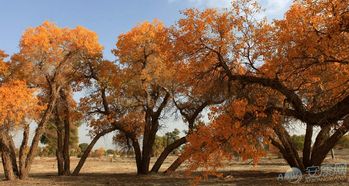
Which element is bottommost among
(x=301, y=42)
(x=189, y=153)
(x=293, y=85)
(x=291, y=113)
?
(x=189, y=153)

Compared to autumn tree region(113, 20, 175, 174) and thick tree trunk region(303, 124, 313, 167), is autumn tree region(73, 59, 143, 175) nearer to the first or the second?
autumn tree region(113, 20, 175, 174)

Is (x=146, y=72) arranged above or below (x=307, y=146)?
above

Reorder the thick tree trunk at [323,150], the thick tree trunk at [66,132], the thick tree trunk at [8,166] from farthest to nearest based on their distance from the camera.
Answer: the thick tree trunk at [66,132], the thick tree trunk at [8,166], the thick tree trunk at [323,150]

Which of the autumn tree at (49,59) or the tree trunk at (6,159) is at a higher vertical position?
the autumn tree at (49,59)

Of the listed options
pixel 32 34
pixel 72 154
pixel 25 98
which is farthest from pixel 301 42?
pixel 72 154

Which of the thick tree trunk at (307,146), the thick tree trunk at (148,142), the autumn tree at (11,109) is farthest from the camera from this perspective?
the thick tree trunk at (148,142)

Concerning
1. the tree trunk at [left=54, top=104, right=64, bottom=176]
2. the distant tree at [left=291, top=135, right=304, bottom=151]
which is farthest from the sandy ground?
the distant tree at [left=291, top=135, right=304, bottom=151]

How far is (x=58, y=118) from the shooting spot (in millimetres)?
30547

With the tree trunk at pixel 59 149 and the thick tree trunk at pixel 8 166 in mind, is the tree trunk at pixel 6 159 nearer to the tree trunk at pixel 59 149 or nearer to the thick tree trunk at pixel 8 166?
the thick tree trunk at pixel 8 166

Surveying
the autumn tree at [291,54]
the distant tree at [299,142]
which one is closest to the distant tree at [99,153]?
the distant tree at [299,142]

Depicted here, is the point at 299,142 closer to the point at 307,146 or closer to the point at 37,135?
the point at 307,146

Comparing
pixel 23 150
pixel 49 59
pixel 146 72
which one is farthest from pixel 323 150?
pixel 23 150

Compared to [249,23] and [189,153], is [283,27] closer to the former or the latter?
[249,23]

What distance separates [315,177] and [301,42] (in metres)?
12.3
